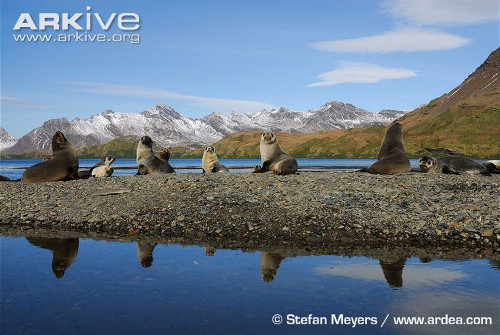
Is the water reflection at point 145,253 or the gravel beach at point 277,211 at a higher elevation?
the gravel beach at point 277,211

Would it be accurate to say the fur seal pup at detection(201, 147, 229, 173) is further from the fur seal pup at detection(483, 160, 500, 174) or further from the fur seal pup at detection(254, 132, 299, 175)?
the fur seal pup at detection(483, 160, 500, 174)

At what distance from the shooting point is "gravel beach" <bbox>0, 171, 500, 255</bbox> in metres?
13.7

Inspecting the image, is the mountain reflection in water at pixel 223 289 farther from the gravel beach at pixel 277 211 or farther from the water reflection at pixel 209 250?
the gravel beach at pixel 277 211

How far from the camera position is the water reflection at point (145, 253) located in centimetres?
1134

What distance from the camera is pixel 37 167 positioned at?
22.8 m

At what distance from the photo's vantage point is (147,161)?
85.4 ft

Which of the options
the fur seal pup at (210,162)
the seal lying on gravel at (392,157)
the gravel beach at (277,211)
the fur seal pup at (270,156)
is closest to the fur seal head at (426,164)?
the seal lying on gravel at (392,157)

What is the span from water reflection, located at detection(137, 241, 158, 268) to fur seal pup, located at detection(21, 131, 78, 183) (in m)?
11.0

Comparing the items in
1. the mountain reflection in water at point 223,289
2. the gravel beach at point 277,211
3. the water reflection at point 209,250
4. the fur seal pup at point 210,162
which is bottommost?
the mountain reflection in water at point 223,289

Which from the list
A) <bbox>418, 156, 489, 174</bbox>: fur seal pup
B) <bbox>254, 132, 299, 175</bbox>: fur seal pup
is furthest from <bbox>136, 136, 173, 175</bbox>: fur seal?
<bbox>418, 156, 489, 174</bbox>: fur seal pup

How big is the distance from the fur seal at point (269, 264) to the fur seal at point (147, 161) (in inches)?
572

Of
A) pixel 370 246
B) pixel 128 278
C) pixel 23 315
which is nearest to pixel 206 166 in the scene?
pixel 370 246

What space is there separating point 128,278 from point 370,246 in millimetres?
6395

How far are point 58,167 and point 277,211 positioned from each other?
12.5 meters
